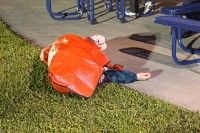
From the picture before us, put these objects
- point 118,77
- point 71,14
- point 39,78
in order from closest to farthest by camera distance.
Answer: point 118,77 → point 39,78 → point 71,14

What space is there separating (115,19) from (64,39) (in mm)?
3550

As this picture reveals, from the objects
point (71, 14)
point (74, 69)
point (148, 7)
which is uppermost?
point (74, 69)

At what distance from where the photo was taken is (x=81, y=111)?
11.7 feet

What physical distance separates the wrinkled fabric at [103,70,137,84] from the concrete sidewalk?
0.20 feet

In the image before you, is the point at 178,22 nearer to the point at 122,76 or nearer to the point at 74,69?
the point at 122,76

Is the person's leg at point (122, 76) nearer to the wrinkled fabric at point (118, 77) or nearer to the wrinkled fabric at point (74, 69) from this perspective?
the wrinkled fabric at point (118, 77)

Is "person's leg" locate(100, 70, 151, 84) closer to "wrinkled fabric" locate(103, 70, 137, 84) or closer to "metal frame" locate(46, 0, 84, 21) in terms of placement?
"wrinkled fabric" locate(103, 70, 137, 84)

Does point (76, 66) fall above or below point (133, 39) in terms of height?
above

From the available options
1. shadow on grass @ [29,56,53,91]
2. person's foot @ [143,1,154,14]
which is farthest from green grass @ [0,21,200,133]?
person's foot @ [143,1,154,14]

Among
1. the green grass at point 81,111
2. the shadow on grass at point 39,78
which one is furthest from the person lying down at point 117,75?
the shadow on grass at point 39,78

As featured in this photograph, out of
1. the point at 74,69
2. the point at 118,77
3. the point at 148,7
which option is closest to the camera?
the point at 74,69

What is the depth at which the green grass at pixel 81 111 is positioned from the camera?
10.7 feet

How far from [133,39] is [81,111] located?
2620 mm

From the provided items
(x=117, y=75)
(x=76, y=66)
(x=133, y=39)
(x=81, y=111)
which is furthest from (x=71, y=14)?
(x=81, y=111)
